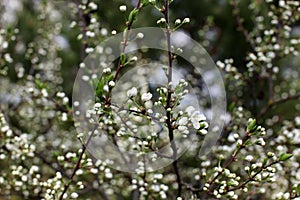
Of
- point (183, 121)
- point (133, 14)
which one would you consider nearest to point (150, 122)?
point (183, 121)

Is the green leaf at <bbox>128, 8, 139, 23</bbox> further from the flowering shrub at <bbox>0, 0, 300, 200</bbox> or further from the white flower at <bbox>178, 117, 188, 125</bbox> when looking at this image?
the white flower at <bbox>178, 117, 188, 125</bbox>

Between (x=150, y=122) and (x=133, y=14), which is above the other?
(x=133, y=14)

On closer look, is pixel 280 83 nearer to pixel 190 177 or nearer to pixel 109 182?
pixel 190 177

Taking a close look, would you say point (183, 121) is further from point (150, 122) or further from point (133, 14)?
point (133, 14)

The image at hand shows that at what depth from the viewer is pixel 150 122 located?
84.6 inches

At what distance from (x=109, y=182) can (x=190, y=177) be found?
1.15 m

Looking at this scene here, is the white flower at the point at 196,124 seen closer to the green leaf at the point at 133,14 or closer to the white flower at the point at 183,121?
the white flower at the point at 183,121

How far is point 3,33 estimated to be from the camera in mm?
3484

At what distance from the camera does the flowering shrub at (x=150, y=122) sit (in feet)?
6.51

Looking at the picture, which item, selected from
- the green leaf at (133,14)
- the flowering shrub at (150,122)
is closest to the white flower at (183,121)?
the flowering shrub at (150,122)

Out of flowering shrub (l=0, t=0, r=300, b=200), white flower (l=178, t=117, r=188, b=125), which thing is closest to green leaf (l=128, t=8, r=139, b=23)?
flowering shrub (l=0, t=0, r=300, b=200)

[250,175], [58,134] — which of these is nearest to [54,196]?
[250,175]

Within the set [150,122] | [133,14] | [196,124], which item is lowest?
[196,124]

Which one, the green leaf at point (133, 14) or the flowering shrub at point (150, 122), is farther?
the flowering shrub at point (150, 122)
